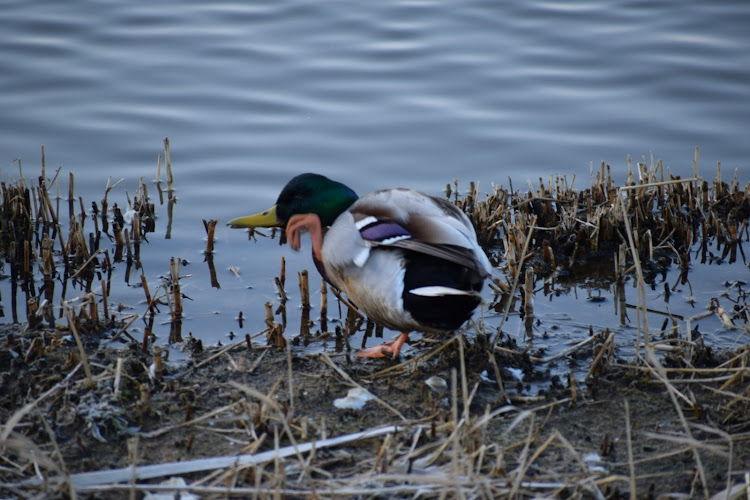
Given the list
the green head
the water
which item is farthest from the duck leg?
the water

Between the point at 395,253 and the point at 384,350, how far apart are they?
611mm

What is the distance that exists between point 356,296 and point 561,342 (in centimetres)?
114

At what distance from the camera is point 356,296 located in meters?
4.34

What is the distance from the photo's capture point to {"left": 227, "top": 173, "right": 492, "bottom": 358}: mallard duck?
395 centimetres

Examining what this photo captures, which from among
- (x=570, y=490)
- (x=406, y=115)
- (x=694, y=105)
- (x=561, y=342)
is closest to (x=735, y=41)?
(x=694, y=105)

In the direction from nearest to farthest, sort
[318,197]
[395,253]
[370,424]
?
[370,424], [395,253], [318,197]

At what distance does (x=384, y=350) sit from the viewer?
177 inches

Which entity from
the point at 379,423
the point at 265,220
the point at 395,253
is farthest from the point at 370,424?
the point at 265,220

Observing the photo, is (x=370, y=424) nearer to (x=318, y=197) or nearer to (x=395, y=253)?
(x=395, y=253)

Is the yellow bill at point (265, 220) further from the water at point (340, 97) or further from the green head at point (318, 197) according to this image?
the water at point (340, 97)

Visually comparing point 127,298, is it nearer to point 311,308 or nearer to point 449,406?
point 311,308

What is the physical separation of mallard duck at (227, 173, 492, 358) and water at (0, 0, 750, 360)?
1.01m

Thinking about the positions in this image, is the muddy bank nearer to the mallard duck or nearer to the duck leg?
the duck leg

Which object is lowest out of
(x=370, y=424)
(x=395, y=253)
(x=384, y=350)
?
(x=370, y=424)
